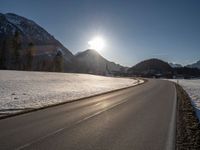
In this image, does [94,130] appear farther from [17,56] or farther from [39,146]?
[17,56]

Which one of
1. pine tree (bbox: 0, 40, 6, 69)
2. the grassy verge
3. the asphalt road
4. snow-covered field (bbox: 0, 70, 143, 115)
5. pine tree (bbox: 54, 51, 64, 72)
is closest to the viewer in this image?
the asphalt road

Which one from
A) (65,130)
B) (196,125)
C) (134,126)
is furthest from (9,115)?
(196,125)

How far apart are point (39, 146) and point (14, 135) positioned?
1629 mm

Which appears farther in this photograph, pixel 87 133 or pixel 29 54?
pixel 29 54

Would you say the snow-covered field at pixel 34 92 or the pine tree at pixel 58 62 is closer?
the snow-covered field at pixel 34 92

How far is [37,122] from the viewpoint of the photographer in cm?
1074

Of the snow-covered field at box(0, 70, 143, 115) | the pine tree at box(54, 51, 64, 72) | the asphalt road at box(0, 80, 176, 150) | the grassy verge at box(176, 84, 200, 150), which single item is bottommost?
the grassy verge at box(176, 84, 200, 150)

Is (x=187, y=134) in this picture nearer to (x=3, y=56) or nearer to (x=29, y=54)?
(x=3, y=56)

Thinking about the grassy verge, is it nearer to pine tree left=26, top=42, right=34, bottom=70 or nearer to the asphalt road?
the asphalt road

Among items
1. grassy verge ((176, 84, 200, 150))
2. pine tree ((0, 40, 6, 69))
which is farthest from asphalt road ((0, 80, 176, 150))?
pine tree ((0, 40, 6, 69))

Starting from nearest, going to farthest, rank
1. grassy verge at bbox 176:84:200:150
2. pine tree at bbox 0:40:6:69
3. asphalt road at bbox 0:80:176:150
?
1. asphalt road at bbox 0:80:176:150
2. grassy verge at bbox 176:84:200:150
3. pine tree at bbox 0:40:6:69

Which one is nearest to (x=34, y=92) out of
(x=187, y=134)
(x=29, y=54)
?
(x=187, y=134)

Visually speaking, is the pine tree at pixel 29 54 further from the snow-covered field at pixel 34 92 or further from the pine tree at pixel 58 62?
the snow-covered field at pixel 34 92

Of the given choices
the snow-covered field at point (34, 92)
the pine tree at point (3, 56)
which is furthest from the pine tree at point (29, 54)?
the snow-covered field at point (34, 92)
